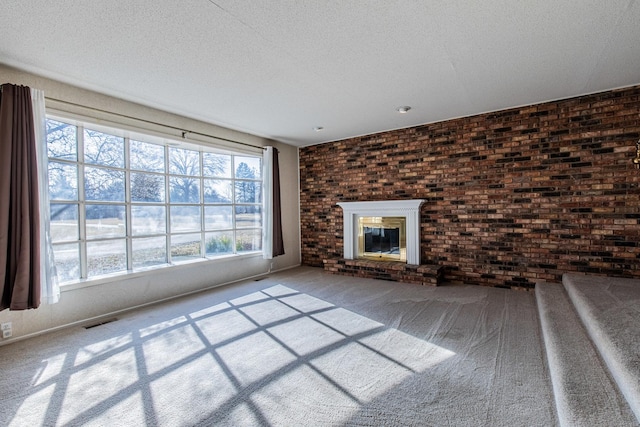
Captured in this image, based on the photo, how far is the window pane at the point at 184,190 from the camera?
4.48 metres

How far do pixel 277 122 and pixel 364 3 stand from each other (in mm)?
2851

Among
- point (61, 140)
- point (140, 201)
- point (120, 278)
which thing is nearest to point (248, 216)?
point (140, 201)

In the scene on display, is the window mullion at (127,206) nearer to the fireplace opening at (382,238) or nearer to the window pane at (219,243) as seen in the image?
the window pane at (219,243)

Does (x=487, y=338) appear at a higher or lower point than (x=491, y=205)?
lower

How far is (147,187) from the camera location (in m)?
4.18

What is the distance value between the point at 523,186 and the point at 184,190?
4.85m

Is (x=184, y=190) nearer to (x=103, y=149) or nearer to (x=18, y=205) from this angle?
(x=103, y=149)

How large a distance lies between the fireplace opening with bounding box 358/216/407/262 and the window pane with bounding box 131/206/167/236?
3255 mm

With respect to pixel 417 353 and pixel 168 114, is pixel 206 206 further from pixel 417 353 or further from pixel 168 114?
pixel 417 353

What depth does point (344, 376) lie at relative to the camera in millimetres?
2229

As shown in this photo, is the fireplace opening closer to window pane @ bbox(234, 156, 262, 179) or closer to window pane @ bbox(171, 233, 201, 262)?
window pane @ bbox(234, 156, 262, 179)

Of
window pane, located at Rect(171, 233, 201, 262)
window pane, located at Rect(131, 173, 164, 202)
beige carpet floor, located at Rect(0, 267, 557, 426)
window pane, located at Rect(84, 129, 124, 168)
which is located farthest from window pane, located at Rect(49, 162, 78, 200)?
beige carpet floor, located at Rect(0, 267, 557, 426)

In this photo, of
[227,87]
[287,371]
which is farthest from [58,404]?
[227,87]

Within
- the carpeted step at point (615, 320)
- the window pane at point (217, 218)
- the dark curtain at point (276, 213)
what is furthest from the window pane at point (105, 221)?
the carpeted step at point (615, 320)
